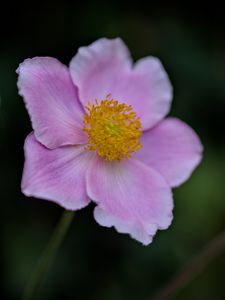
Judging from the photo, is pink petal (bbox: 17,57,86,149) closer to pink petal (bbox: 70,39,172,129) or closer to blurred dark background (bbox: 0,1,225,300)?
pink petal (bbox: 70,39,172,129)

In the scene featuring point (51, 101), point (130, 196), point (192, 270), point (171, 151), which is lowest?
point (192, 270)

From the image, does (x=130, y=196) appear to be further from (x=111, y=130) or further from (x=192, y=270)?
(x=192, y=270)

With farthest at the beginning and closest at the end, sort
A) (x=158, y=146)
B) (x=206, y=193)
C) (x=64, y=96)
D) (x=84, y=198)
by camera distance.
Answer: (x=206, y=193) → (x=158, y=146) → (x=64, y=96) → (x=84, y=198)

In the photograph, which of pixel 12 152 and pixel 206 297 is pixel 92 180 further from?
pixel 206 297

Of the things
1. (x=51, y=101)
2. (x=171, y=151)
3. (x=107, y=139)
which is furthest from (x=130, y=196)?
(x=51, y=101)

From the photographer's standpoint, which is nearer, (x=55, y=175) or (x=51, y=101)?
(x=55, y=175)

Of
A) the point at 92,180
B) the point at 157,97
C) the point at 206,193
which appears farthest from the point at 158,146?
the point at 206,193
